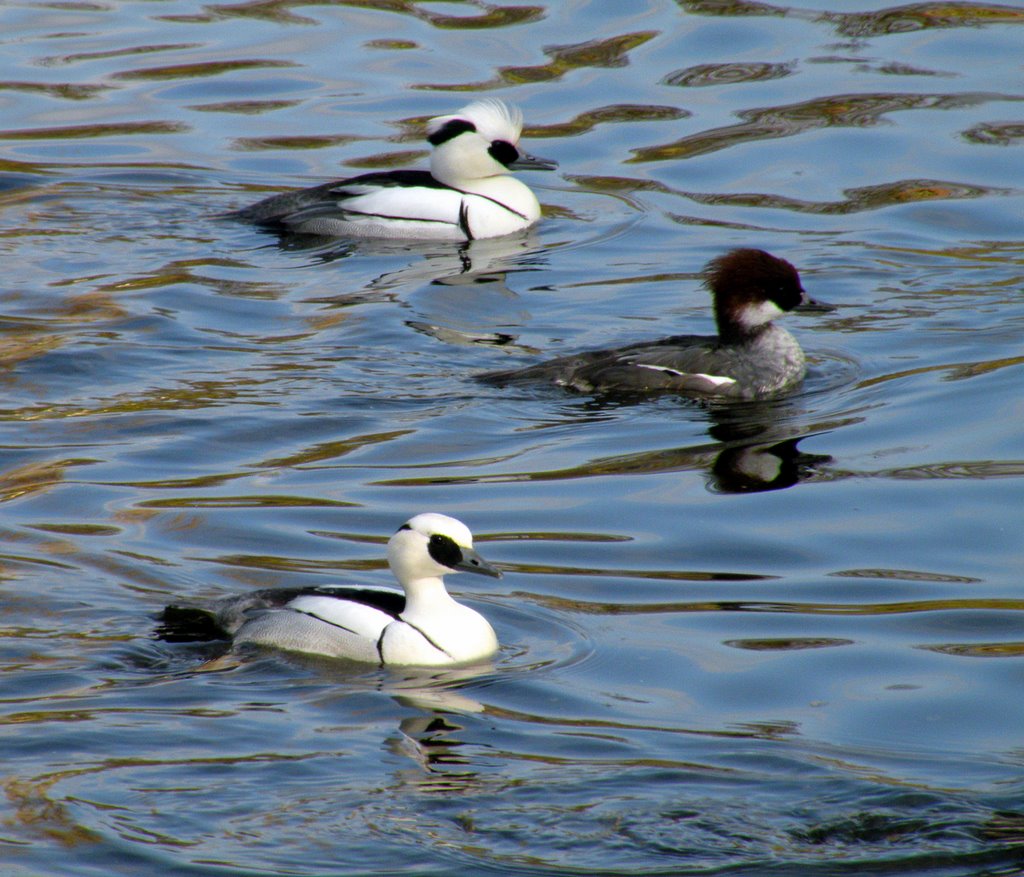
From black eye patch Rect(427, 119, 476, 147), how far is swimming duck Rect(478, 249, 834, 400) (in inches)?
190

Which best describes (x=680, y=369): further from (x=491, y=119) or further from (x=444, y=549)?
(x=491, y=119)

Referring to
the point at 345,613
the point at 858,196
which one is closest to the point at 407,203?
the point at 858,196

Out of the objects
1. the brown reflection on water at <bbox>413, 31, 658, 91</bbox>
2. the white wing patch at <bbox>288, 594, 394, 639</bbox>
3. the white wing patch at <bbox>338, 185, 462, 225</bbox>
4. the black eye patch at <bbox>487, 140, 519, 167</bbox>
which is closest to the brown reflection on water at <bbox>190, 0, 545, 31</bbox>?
the brown reflection on water at <bbox>413, 31, 658, 91</bbox>

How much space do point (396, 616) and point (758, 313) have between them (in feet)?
16.2

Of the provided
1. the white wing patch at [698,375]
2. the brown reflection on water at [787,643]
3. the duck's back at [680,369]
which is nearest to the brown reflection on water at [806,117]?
the duck's back at [680,369]

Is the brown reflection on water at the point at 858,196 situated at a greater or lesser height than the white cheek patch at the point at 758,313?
greater

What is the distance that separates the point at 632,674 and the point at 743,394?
4.44 meters

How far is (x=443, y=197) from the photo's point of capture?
54.6 ft

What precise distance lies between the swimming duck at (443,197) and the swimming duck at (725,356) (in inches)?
169

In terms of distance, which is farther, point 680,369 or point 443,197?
point 443,197

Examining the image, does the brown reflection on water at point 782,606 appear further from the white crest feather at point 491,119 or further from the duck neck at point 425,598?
the white crest feather at point 491,119

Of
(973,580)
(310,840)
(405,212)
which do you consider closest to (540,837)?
(310,840)

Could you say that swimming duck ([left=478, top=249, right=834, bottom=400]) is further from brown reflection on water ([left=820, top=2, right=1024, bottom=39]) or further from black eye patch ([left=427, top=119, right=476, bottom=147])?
brown reflection on water ([left=820, top=2, right=1024, bottom=39])

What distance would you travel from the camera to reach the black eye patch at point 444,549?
26.1 ft
